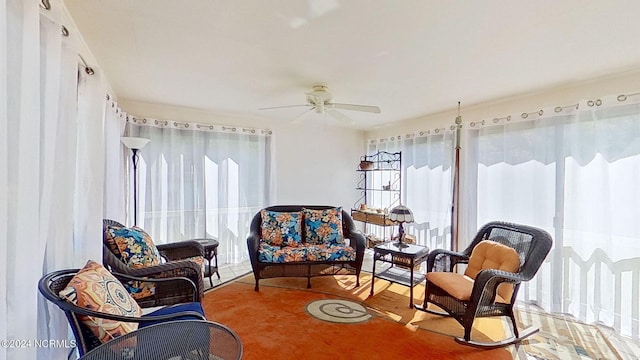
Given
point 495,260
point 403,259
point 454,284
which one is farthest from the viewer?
point 403,259

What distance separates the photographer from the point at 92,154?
2.16 metres

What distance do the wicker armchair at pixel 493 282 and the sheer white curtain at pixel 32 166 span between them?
106 inches

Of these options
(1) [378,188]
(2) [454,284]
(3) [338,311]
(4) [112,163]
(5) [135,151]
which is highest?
(5) [135,151]

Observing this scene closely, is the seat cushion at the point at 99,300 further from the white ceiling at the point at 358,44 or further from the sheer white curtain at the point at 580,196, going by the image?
the sheer white curtain at the point at 580,196

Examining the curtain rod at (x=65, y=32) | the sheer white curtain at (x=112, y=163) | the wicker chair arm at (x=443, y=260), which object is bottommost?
the wicker chair arm at (x=443, y=260)

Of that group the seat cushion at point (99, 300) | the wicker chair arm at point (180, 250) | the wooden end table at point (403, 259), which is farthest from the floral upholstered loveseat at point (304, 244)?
the seat cushion at point (99, 300)

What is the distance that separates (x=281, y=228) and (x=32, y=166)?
2859 mm

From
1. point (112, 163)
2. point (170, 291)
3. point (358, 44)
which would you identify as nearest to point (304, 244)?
point (170, 291)

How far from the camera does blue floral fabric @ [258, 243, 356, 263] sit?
3471 millimetres

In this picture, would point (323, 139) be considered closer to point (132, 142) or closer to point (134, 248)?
point (132, 142)

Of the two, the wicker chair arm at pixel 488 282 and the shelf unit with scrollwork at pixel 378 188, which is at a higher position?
the shelf unit with scrollwork at pixel 378 188

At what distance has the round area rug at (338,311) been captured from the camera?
9.38 ft

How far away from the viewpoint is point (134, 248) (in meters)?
A: 2.47

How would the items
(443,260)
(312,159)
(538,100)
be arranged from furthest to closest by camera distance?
(312,159)
(538,100)
(443,260)
